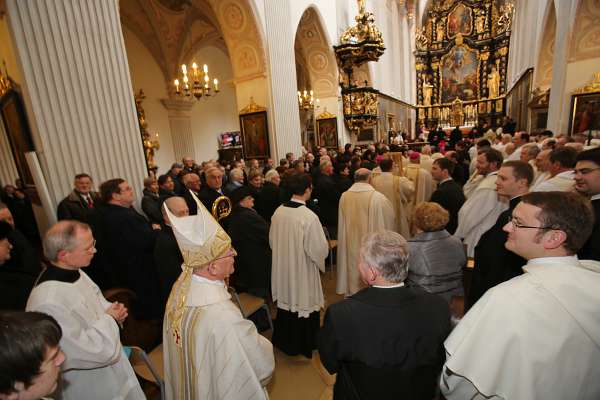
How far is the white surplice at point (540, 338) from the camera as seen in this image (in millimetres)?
1204

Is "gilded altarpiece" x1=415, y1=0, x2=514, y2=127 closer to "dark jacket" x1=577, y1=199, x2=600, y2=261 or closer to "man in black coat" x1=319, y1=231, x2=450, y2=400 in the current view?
"dark jacket" x1=577, y1=199, x2=600, y2=261

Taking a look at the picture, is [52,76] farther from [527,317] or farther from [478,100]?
[478,100]

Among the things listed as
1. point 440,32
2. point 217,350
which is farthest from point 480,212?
point 440,32

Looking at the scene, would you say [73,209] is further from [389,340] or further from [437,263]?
[437,263]

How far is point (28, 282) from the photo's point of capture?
7.94ft

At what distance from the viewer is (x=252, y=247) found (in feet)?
11.6

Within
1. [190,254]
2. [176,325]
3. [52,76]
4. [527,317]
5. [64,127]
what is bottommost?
[176,325]

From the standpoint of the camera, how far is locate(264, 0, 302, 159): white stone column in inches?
364

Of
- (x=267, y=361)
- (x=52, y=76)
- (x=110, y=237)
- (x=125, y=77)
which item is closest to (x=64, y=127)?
(x=52, y=76)

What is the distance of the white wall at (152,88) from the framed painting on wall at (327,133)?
21.0 ft

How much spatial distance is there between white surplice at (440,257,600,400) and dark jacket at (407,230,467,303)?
46.0 inches

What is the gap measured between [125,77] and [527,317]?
5.53 metres

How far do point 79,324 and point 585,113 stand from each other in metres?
11.1

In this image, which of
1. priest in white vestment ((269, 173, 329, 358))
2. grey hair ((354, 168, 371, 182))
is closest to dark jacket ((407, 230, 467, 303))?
priest in white vestment ((269, 173, 329, 358))
